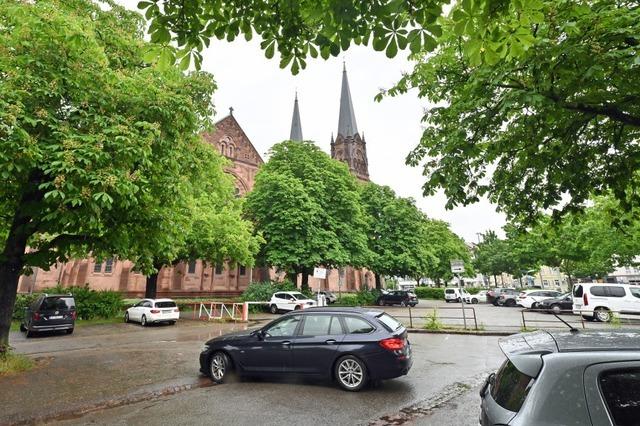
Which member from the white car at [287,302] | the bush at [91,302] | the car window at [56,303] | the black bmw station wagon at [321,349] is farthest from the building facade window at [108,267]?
the black bmw station wagon at [321,349]

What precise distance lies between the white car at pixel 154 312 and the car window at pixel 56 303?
4111mm

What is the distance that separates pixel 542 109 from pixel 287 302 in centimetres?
2313

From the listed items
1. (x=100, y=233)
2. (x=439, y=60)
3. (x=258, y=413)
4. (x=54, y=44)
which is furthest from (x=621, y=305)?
(x=54, y=44)

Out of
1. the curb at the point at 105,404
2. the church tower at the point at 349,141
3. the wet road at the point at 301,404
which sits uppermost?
the church tower at the point at 349,141

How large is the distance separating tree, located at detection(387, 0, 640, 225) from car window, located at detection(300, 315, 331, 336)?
3488 mm

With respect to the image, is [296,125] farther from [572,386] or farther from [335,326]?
[572,386]

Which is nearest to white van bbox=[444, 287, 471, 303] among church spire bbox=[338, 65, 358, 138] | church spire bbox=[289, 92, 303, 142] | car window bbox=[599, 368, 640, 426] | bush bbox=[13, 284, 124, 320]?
church spire bbox=[338, 65, 358, 138]

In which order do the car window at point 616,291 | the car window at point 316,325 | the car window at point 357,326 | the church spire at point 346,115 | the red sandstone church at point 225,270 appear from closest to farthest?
the car window at point 357,326 → the car window at point 316,325 → the car window at point 616,291 → the red sandstone church at point 225,270 → the church spire at point 346,115

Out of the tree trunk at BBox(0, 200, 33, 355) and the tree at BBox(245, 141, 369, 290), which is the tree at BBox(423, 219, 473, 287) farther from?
the tree trunk at BBox(0, 200, 33, 355)

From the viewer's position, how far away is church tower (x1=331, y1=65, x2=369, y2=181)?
2461 inches

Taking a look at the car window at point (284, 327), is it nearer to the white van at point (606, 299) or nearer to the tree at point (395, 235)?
the white van at point (606, 299)

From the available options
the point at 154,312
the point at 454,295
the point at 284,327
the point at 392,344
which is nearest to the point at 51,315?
the point at 154,312

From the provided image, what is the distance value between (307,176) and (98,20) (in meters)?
21.7

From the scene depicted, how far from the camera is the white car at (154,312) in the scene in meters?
20.9
